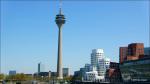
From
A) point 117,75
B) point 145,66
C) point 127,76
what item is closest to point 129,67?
point 127,76

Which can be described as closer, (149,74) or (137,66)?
(149,74)

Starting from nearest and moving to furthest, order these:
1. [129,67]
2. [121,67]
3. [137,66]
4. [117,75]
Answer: [137,66]
[129,67]
[121,67]
[117,75]

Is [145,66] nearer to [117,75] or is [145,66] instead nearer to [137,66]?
[137,66]

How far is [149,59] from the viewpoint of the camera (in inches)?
5468

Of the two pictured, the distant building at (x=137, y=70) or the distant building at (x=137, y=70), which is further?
the distant building at (x=137, y=70)

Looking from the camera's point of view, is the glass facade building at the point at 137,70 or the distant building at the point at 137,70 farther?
the distant building at the point at 137,70

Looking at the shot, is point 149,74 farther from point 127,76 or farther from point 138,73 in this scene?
point 127,76

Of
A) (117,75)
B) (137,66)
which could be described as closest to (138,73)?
(137,66)

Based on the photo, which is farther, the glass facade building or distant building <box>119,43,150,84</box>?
Answer: distant building <box>119,43,150,84</box>

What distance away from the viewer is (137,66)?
153 metres

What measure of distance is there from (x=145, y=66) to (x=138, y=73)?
453 inches

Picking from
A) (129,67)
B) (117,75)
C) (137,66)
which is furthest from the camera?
(117,75)

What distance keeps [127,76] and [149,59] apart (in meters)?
32.7

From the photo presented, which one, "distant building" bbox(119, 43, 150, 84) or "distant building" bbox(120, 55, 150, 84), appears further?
"distant building" bbox(119, 43, 150, 84)
